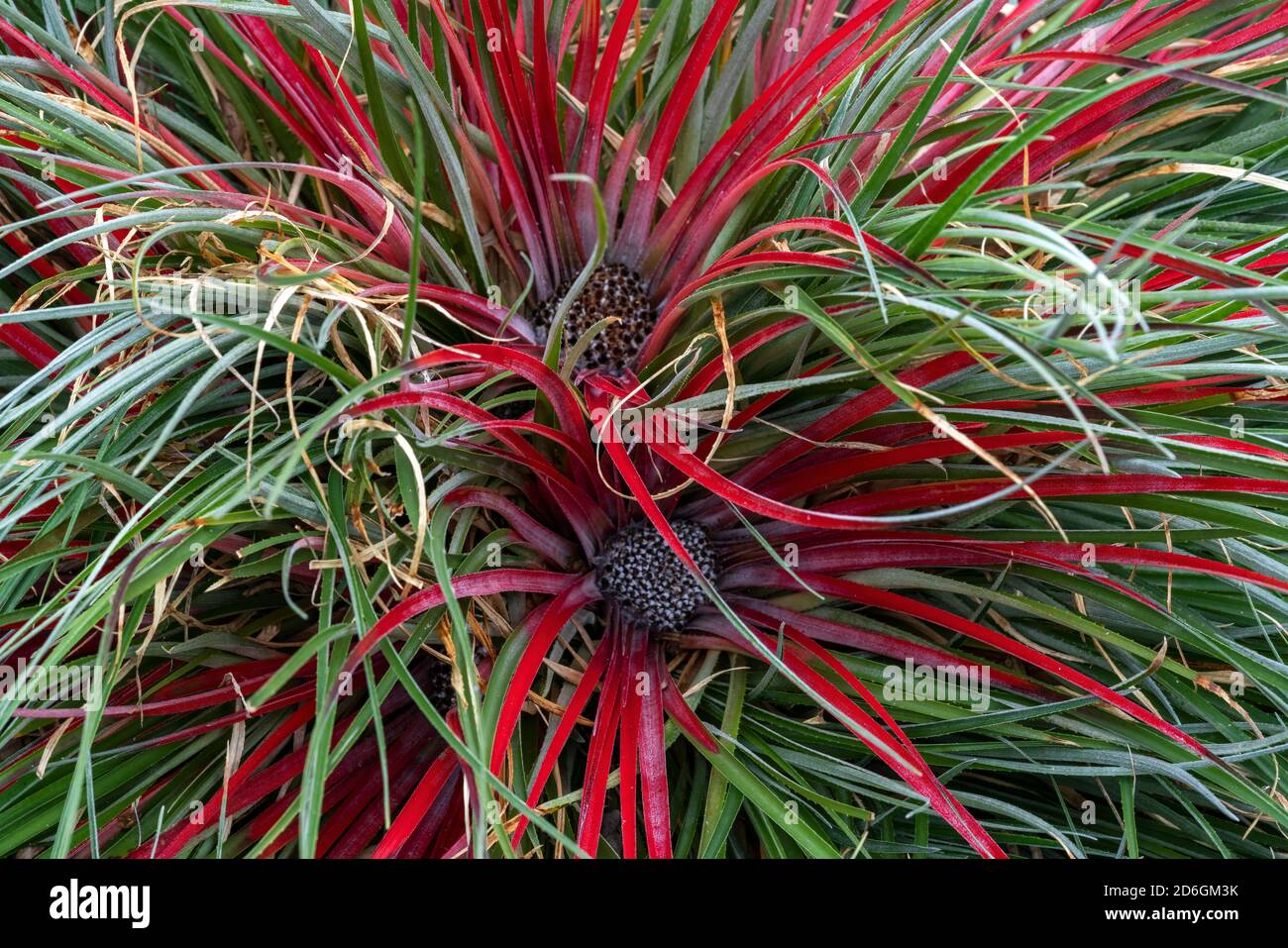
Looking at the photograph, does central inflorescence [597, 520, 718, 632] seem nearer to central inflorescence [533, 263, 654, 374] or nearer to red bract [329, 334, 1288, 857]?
red bract [329, 334, 1288, 857]

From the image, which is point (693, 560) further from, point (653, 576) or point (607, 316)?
point (607, 316)

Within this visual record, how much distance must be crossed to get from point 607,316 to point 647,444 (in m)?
0.12

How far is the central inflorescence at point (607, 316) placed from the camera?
65 centimetres

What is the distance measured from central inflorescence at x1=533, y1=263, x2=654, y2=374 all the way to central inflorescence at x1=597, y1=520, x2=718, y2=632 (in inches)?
4.6

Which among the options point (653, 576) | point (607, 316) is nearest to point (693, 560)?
point (653, 576)

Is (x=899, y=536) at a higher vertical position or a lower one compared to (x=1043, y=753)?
higher

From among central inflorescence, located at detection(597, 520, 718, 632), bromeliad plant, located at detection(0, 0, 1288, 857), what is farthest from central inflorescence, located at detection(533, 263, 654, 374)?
central inflorescence, located at detection(597, 520, 718, 632)

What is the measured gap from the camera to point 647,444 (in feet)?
1.86

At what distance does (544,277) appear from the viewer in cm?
69

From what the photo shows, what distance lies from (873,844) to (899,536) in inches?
7.9

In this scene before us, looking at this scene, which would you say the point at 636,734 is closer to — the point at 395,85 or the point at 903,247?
the point at 903,247

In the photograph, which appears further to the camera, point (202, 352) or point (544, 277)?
point (544, 277)

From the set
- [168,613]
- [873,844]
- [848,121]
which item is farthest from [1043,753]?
[168,613]

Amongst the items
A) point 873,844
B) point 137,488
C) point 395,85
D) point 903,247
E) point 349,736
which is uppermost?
point 395,85
